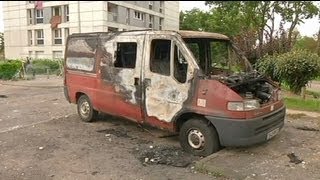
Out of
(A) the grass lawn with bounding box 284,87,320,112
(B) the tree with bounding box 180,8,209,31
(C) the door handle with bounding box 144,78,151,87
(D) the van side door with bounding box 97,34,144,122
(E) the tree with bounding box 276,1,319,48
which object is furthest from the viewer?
(B) the tree with bounding box 180,8,209,31

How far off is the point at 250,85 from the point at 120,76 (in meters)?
2.51

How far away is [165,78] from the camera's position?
6.63 m

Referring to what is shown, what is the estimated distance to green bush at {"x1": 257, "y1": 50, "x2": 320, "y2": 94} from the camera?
1142cm

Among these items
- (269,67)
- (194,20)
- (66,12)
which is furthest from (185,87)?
(194,20)

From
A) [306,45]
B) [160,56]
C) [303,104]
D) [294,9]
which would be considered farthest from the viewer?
[306,45]

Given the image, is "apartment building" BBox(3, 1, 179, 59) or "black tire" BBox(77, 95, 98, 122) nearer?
"black tire" BBox(77, 95, 98, 122)

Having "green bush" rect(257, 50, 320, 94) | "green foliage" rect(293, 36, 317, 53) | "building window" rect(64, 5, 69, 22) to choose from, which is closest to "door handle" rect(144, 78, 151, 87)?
"green bush" rect(257, 50, 320, 94)

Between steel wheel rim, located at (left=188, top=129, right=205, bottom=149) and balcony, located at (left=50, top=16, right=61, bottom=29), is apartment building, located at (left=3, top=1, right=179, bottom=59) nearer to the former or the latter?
balcony, located at (left=50, top=16, right=61, bottom=29)

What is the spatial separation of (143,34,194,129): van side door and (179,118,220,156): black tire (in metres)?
0.33

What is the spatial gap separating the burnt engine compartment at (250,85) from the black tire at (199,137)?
74 centimetres

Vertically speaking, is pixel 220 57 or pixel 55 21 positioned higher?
pixel 55 21

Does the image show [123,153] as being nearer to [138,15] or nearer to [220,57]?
[220,57]

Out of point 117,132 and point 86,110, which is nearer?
point 117,132

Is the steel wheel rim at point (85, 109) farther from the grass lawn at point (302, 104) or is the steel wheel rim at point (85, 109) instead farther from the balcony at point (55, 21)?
the balcony at point (55, 21)
